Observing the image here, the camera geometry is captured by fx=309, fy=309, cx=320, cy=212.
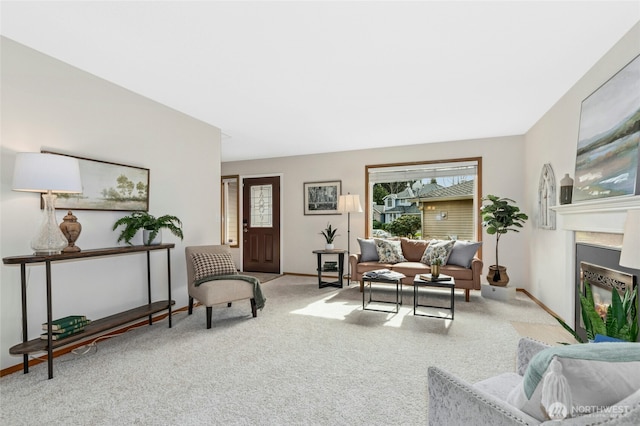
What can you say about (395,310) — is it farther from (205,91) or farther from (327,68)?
(205,91)

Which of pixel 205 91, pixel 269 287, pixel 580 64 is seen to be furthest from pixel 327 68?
pixel 269 287

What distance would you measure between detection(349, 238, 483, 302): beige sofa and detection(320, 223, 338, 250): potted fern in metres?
0.67

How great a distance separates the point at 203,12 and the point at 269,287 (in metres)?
4.19

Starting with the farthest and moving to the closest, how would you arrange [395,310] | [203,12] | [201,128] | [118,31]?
1. [201,128]
2. [395,310]
3. [118,31]
4. [203,12]

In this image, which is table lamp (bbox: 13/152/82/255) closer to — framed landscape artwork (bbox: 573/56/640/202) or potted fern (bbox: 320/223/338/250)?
potted fern (bbox: 320/223/338/250)

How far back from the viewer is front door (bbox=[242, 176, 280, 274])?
662cm

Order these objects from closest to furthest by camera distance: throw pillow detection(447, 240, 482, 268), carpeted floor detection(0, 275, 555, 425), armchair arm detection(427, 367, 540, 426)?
armchair arm detection(427, 367, 540, 426)
carpeted floor detection(0, 275, 555, 425)
throw pillow detection(447, 240, 482, 268)

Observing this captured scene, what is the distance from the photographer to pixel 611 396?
31.3 inches

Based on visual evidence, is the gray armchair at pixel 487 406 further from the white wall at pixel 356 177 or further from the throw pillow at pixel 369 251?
the white wall at pixel 356 177

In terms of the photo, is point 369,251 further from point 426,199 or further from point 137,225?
point 137,225

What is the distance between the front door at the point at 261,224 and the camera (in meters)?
6.62

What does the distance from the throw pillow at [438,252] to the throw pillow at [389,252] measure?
1.21ft

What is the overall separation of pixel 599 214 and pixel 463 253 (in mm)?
2250

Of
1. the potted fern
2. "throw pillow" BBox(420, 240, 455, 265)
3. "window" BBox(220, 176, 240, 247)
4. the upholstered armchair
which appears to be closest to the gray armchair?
the upholstered armchair
